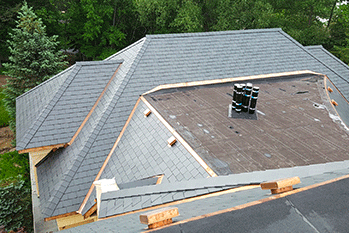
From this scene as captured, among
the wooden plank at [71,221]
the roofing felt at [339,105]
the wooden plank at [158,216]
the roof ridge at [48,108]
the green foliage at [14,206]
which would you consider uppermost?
the wooden plank at [158,216]

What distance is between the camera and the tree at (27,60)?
17969 millimetres

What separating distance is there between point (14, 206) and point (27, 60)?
10086 mm

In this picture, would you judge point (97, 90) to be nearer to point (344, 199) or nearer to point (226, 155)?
point (226, 155)

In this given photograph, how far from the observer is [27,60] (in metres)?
18.0

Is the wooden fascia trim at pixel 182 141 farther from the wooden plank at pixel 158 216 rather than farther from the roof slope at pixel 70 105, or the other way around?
the wooden plank at pixel 158 216

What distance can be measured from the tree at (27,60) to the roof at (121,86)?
570 cm

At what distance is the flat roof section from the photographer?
730cm

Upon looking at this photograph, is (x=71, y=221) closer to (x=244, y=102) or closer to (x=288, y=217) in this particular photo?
(x=244, y=102)

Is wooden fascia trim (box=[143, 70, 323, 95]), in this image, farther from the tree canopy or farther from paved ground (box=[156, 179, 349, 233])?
the tree canopy

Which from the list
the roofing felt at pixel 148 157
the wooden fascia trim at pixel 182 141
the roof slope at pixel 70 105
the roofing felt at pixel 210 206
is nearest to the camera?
the roofing felt at pixel 210 206

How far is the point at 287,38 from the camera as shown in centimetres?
1511

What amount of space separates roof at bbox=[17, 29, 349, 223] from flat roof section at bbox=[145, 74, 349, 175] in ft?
2.64

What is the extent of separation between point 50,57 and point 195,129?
1407cm

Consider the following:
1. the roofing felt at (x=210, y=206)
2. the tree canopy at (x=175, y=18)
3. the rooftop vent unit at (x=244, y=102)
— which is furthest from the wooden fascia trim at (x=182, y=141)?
the tree canopy at (x=175, y=18)
